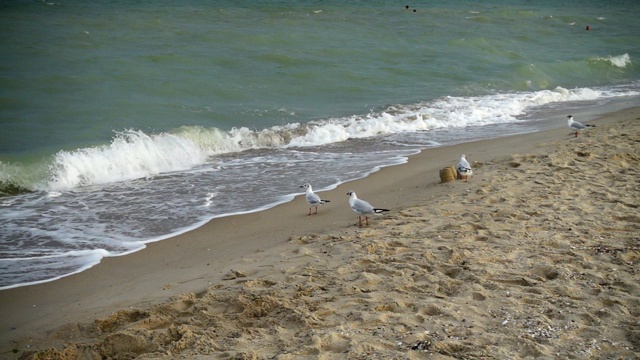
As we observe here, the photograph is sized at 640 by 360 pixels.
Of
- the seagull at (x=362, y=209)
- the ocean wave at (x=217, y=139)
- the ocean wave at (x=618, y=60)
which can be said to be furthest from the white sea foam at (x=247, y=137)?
the ocean wave at (x=618, y=60)

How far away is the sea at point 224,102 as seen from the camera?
28.2 feet

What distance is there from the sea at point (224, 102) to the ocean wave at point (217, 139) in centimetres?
4

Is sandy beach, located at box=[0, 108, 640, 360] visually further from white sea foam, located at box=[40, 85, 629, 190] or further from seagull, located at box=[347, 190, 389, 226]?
white sea foam, located at box=[40, 85, 629, 190]

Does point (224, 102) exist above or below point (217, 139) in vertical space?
above

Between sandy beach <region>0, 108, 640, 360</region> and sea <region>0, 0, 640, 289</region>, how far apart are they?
825mm

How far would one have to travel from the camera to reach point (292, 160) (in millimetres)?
11164

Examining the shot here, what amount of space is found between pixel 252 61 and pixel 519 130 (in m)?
8.73

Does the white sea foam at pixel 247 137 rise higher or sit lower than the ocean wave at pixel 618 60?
lower

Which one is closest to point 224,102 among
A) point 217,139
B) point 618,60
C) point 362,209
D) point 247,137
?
point 247,137

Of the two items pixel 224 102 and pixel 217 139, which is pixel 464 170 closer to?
pixel 217 139

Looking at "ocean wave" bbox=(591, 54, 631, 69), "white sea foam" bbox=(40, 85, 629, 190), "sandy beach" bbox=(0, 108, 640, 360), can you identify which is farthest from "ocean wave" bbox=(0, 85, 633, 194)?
"ocean wave" bbox=(591, 54, 631, 69)

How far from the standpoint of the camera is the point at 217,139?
12375 mm

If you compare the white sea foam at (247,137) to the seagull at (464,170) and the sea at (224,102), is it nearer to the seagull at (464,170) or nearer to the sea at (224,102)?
the sea at (224,102)

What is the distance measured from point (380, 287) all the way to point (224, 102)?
1080 centimetres
